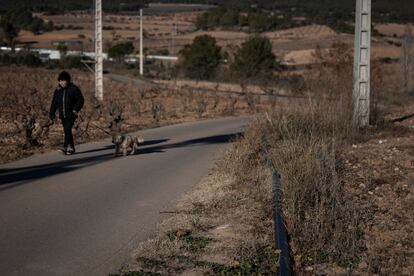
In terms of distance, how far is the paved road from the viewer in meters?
7.63

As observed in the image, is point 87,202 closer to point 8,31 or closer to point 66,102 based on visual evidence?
point 66,102

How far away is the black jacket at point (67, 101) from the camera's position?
1522cm

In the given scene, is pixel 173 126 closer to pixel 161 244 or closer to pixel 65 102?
pixel 65 102

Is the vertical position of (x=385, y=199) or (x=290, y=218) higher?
(x=290, y=218)

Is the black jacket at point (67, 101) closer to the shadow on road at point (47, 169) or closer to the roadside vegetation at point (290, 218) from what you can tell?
the shadow on road at point (47, 169)

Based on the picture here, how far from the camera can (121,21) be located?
148250mm

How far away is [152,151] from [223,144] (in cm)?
273

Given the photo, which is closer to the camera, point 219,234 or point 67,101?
point 219,234

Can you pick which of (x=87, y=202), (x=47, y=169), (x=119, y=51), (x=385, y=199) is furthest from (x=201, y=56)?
(x=87, y=202)

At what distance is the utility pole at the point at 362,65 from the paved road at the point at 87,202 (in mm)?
4262

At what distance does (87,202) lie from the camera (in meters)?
10.5

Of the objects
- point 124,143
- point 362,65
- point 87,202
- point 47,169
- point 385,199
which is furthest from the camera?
point 362,65

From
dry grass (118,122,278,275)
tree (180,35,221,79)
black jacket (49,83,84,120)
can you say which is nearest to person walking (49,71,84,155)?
black jacket (49,83,84,120)

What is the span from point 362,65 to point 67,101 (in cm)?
860
